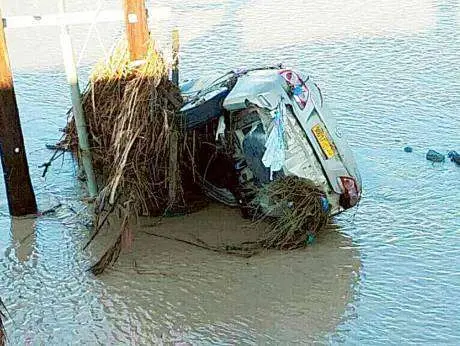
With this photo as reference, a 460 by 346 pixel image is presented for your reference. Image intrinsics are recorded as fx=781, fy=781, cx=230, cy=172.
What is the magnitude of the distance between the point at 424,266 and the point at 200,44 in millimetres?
6669

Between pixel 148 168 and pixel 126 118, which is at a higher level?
pixel 126 118

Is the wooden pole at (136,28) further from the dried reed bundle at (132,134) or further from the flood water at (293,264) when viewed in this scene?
the flood water at (293,264)

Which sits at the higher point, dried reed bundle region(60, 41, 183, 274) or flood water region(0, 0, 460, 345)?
dried reed bundle region(60, 41, 183, 274)

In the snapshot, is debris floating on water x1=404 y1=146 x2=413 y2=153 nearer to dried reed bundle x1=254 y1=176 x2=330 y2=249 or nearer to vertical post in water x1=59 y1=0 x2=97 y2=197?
dried reed bundle x1=254 y1=176 x2=330 y2=249

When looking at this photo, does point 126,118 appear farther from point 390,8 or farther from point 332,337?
point 390,8

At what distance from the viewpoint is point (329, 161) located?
19.0ft

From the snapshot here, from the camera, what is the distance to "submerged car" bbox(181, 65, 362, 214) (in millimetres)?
5727

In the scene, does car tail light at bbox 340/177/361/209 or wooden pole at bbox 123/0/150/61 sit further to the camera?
wooden pole at bbox 123/0/150/61

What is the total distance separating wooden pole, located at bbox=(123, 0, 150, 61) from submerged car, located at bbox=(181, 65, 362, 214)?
0.56 meters

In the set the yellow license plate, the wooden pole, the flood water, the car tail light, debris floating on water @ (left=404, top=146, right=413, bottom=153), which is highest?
the wooden pole

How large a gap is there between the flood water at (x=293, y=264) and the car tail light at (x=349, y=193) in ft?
0.77

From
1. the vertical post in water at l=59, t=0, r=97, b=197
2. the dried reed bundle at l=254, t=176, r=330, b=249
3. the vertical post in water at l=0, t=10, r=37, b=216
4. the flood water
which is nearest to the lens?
the flood water

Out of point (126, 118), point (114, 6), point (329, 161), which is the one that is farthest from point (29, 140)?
point (114, 6)

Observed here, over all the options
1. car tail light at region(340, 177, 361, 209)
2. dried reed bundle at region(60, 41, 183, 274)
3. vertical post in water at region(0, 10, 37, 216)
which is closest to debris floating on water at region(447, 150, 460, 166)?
car tail light at region(340, 177, 361, 209)
